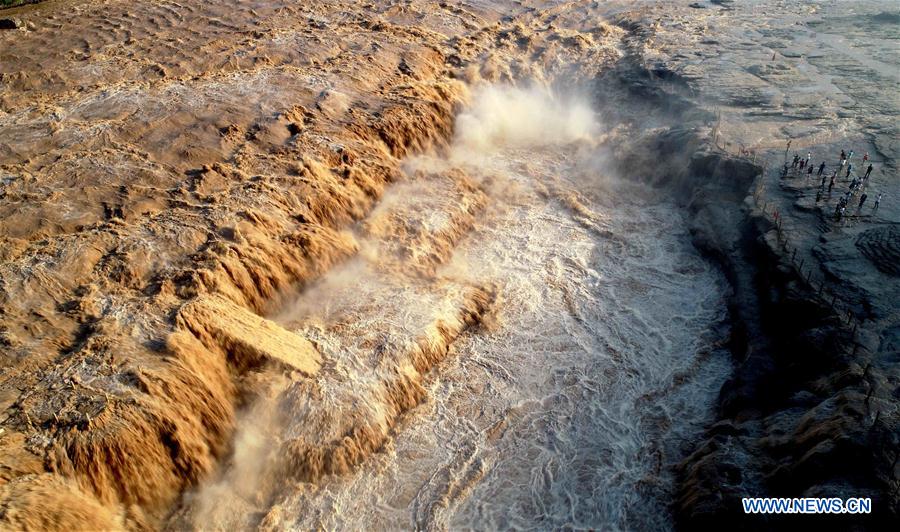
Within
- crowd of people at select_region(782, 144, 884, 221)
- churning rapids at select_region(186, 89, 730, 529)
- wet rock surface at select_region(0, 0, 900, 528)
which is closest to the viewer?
wet rock surface at select_region(0, 0, 900, 528)

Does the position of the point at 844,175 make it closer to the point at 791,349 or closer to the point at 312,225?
the point at 791,349

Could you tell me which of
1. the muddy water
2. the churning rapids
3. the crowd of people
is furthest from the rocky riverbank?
the churning rapids

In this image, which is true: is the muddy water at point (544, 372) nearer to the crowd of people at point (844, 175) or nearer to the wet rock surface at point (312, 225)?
the wet rock surface at point (312, 225)

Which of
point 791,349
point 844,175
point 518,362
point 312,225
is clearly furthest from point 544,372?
point 844,175

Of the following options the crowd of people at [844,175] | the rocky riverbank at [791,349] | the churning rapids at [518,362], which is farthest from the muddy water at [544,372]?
the crowd of people at [844,175]

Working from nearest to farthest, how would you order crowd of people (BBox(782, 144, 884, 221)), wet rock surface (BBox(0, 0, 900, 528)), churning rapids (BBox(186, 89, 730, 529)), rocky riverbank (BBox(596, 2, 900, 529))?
rocky riverbank (BBox(596, 2, 900, 529)) < wet rock surface (BBox(0, 0, 900, 528)) < churning rapids (BBox(186, 89, 730, 529)) < crowd of people (BBox(782, 144, 884, 221))

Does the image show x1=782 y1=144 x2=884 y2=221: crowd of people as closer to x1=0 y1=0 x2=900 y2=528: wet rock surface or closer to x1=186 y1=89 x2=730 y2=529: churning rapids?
x1=0 y1=0 x2=900 y2=528: wet rock surface

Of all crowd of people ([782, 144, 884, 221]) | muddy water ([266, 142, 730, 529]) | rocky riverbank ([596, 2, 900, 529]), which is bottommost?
muddy water ([266, 142, 730, 529])

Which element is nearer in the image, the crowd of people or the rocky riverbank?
the rocky riverbank
